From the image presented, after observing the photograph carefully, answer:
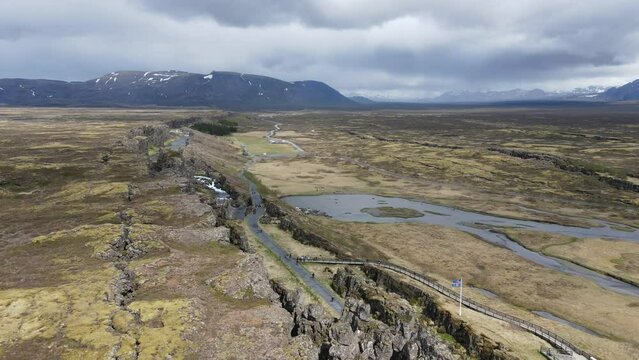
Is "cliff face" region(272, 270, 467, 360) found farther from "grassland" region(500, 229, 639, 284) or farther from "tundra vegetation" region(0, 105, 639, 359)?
"grassland" region(500, 229, 639, 284)

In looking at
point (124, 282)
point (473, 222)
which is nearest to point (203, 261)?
point (124, 282)

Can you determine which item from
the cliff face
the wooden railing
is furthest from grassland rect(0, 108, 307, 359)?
the wooden railing

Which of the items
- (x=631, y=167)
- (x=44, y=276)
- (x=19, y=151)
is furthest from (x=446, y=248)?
(x=19, y=151)

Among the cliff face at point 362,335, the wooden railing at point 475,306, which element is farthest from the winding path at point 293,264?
the cliff face at point 362,335

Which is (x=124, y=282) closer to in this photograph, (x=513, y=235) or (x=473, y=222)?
(x=513, y=235)

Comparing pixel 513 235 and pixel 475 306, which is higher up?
pixel 475 306

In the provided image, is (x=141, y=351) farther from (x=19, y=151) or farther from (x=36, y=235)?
(x=19, y=151)

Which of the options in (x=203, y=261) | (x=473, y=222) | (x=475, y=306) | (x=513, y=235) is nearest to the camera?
(x=475, y=306)
